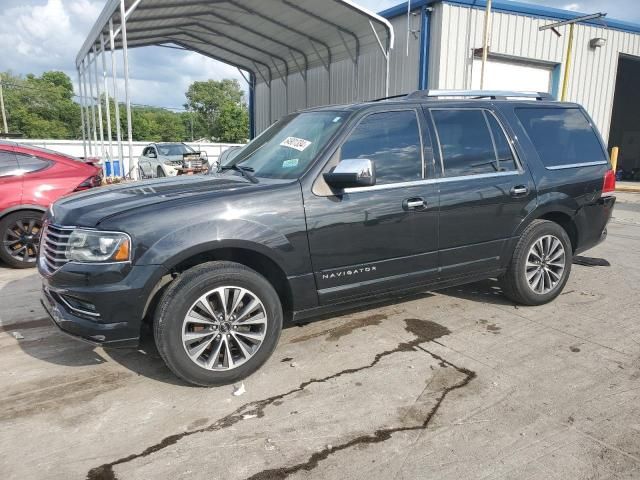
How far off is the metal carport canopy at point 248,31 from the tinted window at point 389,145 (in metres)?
9.09

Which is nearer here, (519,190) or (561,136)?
(519,190)

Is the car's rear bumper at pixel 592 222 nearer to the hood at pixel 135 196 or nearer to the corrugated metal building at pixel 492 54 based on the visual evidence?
the hood at pixel 135 196

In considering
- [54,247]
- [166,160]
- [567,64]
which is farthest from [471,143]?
[166,160]

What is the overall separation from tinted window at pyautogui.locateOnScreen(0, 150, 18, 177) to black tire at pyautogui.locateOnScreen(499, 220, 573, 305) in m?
6.16

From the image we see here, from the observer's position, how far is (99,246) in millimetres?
2936

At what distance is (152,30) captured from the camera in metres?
16.4

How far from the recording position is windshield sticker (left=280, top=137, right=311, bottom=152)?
3770 millimetres

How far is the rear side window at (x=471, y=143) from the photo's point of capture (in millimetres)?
3990

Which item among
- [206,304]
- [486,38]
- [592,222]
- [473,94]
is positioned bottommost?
[206,304]

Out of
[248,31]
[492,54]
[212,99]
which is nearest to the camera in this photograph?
[492,54]

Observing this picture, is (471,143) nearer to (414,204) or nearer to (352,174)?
(414,204)

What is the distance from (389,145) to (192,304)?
6.18 feet

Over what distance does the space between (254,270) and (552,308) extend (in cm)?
302

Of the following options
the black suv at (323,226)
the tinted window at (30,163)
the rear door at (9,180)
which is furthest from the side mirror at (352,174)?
the tinted window at (30,163)
